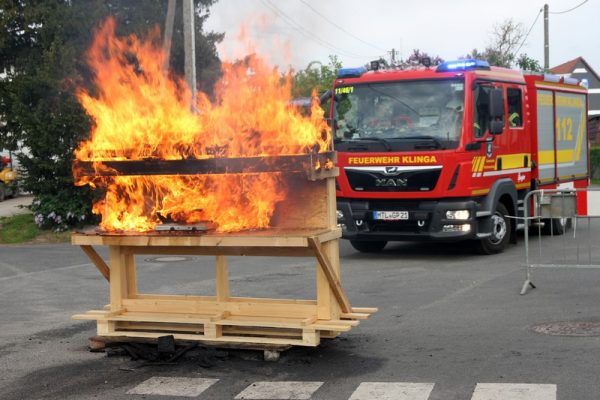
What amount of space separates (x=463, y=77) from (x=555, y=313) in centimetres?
555

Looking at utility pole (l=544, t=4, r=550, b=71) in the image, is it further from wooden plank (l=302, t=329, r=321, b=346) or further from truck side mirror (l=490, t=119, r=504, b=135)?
wooden plank (l=302, t=329, r=321, b=346)

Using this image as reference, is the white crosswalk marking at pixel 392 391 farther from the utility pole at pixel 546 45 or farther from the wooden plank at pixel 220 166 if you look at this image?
the utility pole at pixel 546 45

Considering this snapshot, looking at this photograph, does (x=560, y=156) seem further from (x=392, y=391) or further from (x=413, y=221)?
(x=392, y=391)

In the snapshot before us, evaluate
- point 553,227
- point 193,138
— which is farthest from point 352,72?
point 193,138

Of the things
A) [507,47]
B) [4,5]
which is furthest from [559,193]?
[507,47]

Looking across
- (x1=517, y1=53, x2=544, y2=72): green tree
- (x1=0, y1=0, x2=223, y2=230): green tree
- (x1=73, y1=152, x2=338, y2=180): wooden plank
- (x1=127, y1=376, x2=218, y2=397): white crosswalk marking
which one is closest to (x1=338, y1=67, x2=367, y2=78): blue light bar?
(x1=0, y1=0, x2=223, y2=230): green tree

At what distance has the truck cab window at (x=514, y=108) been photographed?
48.5ft

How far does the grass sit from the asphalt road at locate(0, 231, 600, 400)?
6.97 meters

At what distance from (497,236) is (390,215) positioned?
6.93 feet

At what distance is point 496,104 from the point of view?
1369cm

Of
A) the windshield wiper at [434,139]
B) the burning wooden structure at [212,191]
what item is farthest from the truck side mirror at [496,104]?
the burning wooden structure at [212,191]

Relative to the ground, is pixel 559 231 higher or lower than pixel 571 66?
lower

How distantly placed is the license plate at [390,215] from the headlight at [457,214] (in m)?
0.68

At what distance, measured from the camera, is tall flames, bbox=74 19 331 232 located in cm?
753
